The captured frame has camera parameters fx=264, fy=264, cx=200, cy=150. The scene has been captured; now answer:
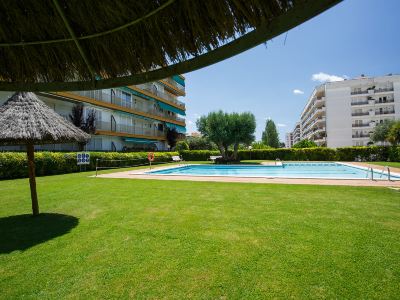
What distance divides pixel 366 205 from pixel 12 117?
31.6 ft

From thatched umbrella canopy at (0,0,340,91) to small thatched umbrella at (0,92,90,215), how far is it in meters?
4.26

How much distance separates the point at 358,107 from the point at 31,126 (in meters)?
70.3

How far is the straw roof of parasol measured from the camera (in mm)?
6418

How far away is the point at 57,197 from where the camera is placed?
9.12 metres

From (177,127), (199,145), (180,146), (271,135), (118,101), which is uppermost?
(118,101)

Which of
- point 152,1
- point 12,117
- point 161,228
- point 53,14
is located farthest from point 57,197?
point 152,1

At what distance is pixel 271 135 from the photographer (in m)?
86.1

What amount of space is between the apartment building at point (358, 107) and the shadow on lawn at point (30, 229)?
220 feet

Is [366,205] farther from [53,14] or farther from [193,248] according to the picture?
[53,14]

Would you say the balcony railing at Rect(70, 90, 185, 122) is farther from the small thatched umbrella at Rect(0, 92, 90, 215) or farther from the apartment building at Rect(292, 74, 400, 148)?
the apartment building at Rect(292, 74, 400, 148)

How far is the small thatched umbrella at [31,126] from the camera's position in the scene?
6430mm

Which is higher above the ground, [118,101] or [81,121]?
[118,101]

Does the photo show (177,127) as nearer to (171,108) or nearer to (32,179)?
(171,108)

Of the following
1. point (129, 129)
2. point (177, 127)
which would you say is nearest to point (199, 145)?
point (177, 127)
